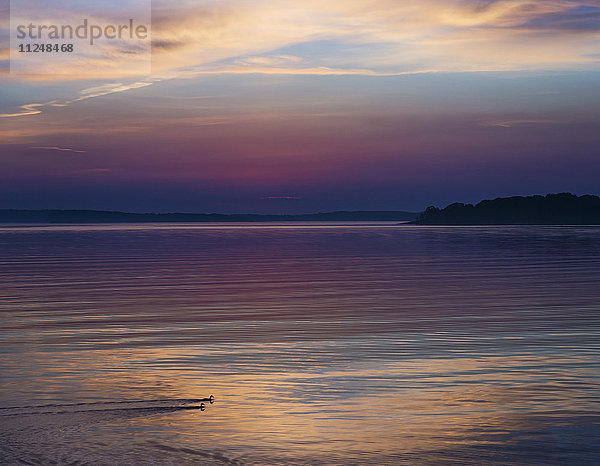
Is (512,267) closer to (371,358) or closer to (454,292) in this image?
(454,292)

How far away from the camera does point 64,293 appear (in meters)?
33.4

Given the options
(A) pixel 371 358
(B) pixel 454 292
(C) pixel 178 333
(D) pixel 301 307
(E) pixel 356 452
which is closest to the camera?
(E) pixel 356 452

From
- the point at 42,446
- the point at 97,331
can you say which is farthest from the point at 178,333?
the point at 42,446

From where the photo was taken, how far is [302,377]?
1557 cm

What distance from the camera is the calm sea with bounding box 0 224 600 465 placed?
1092cm

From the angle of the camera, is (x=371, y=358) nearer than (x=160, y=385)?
No

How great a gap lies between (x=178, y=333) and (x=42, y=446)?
10.9 metres

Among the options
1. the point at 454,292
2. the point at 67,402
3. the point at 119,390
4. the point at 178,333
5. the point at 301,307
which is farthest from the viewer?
the point at 454,292

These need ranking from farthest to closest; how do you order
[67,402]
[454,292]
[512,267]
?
[512,267], [454,292], [67,402]

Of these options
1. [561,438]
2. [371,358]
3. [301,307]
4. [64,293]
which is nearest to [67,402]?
[371,358]

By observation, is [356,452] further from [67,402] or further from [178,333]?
[178,333]

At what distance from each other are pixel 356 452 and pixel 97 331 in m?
13.2

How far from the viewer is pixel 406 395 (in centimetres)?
1394

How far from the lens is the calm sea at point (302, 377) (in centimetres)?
1092
